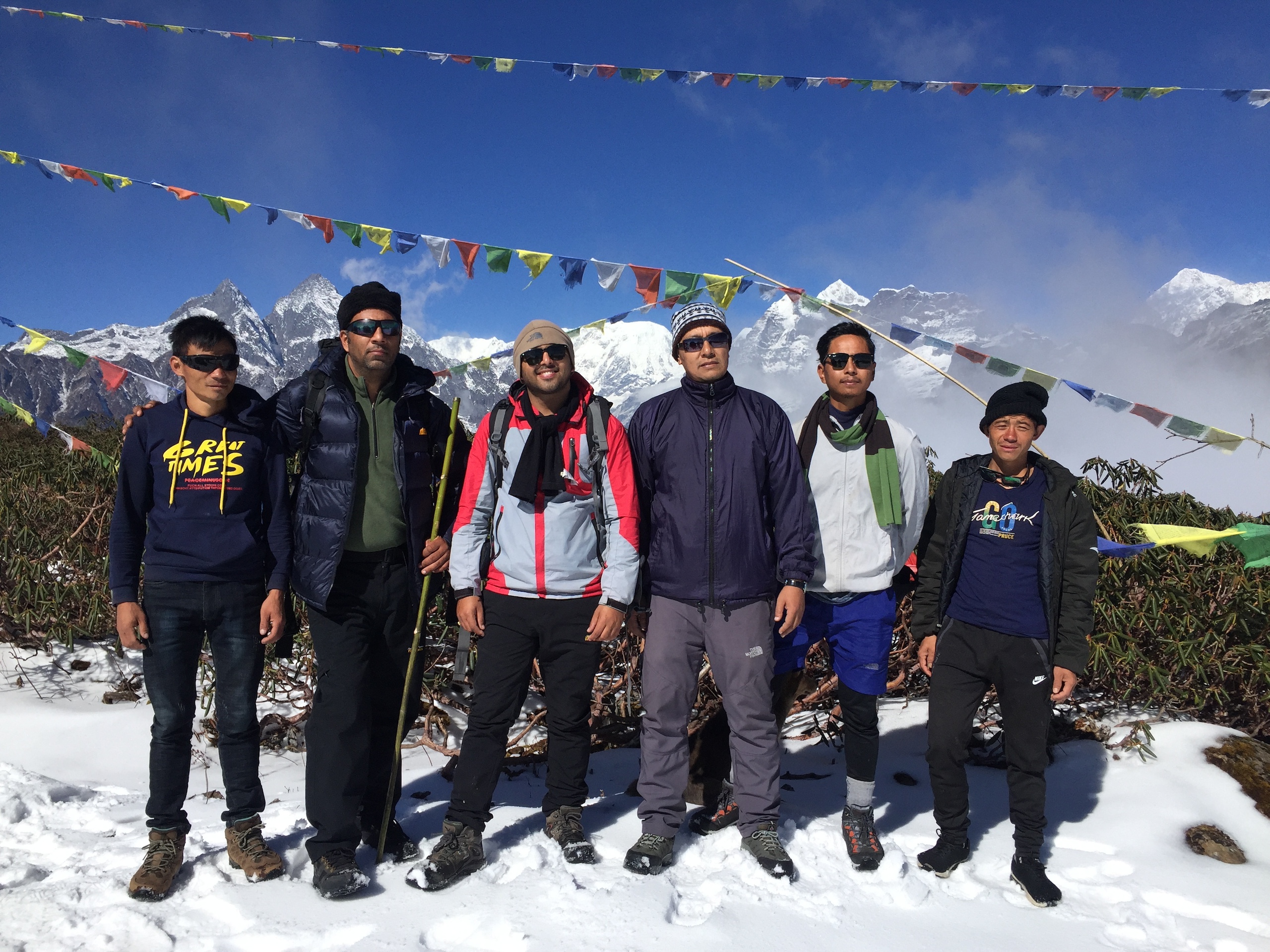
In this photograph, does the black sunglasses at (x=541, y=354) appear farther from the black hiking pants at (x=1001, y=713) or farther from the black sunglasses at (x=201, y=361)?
the black hiking pants at (x=1001, y=713)

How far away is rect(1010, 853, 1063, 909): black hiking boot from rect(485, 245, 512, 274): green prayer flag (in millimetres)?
6063

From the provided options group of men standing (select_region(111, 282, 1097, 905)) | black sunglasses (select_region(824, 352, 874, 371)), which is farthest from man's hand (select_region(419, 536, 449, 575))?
black sunglasses (select_region(824, 352, 874, 371))

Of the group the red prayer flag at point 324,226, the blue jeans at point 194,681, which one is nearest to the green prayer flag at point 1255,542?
the blue jeans at point 194,681

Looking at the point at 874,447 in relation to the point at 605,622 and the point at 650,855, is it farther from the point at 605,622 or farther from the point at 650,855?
the point at 650,855

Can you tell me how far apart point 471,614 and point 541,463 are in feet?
2.24

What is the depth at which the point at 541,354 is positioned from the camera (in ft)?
9.58

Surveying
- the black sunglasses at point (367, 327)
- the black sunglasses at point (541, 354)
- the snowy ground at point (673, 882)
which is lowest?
the snowy ground at point (673, 882)

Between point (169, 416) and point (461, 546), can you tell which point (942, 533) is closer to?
point (461, 546)

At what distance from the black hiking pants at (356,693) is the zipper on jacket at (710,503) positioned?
1.22 metres

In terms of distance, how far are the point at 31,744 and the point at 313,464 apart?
3.09 meters

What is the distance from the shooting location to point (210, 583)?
2.76 meters

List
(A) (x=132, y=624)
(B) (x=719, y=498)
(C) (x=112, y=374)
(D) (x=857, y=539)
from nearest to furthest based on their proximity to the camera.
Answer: (A) (x=132, y=624), (B) (x=719, y=498), (D) (x=857, y=539), (C) (x=112, y=374)

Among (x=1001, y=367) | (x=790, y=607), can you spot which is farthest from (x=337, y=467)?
(x=1001, y=367)

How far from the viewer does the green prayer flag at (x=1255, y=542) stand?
345cm
